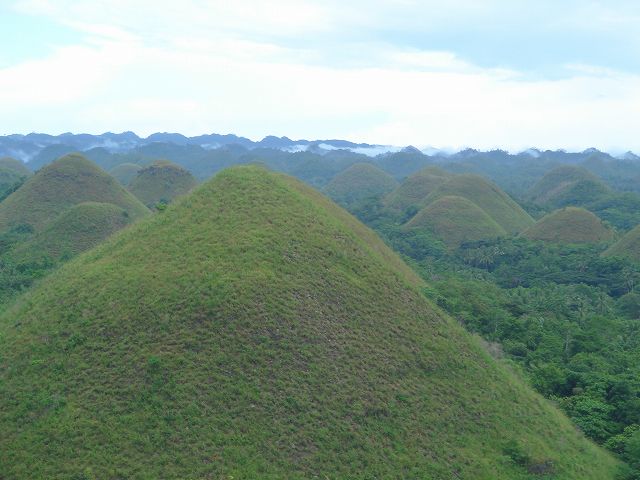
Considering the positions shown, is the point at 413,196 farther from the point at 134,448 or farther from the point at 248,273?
the point at 134,448

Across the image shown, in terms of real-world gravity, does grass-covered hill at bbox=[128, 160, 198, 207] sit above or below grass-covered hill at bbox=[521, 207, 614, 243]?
above

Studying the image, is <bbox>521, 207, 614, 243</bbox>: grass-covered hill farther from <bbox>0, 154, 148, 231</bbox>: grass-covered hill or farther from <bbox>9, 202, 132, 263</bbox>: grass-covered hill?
<bbox>9, 202, 132, 263</bbox>: grass-covered hill

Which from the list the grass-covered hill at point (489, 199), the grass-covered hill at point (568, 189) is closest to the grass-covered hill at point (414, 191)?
the grass-covered hill at point (489, 199)

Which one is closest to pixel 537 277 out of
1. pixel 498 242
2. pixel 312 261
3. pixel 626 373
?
pixel 498 242

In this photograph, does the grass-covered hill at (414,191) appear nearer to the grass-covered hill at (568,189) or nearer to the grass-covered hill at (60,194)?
the grass-covered hill at (568,189)

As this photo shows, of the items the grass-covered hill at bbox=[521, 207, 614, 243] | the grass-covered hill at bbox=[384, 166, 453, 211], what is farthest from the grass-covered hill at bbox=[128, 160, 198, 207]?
the grass-covered hill at bbox=[521, 207, 614, 243]

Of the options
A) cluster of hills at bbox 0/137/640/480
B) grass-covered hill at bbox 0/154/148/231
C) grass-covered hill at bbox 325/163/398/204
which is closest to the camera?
cluster of hills at bbox 0/137/640/480
